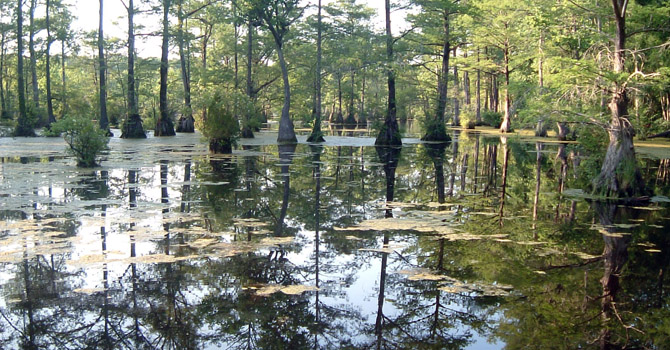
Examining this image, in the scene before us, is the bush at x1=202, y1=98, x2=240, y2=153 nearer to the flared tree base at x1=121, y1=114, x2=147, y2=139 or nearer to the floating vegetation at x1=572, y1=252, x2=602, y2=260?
the flared tree base at x1=121, y1=114, x2=147, y2=139

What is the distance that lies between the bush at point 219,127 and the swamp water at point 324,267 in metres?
6.58

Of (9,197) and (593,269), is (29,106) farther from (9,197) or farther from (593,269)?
(593,269)

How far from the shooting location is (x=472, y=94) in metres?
64.2

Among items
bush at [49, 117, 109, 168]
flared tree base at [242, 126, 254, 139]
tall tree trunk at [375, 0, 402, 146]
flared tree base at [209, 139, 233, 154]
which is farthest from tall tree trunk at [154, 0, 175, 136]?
bush at [49, 117, 109, 168]

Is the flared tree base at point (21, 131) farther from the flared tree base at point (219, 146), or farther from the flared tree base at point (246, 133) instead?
the flared tree base at point (219, 146)

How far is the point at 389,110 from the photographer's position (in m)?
24.2

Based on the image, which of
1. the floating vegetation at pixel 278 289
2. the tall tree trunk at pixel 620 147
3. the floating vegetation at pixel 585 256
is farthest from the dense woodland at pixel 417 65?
the floating vegetation at pixel 278 289

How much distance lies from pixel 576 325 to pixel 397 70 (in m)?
19.5

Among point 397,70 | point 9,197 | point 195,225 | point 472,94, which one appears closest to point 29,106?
point 397,70

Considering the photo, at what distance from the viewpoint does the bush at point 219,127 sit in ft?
56.5

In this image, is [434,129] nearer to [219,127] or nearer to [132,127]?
[219,127]

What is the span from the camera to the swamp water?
13.0 feet

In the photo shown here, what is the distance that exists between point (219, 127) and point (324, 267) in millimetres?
13056

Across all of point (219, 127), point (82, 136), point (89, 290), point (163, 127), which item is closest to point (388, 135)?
point (219, 127)
